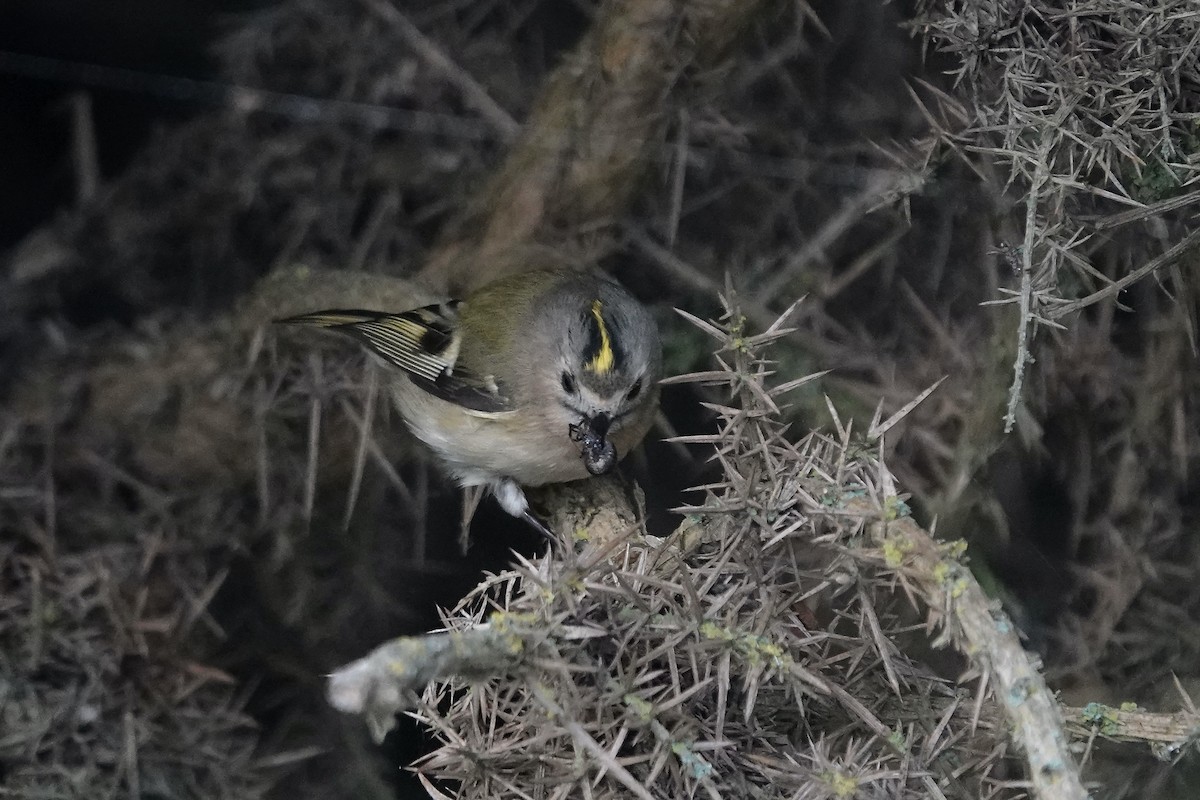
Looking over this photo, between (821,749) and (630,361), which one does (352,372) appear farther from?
(821,749)

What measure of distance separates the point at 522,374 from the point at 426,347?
0.74 ft

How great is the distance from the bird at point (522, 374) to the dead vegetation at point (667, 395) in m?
0.09

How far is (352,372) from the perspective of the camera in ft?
7.57

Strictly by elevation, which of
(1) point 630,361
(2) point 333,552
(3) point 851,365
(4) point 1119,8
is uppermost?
(4) point 1119,8

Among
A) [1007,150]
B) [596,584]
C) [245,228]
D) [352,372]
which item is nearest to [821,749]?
[596,584]

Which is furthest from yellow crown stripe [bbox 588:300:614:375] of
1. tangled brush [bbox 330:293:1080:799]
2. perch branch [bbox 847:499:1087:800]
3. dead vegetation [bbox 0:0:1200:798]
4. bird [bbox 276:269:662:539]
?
perch branch [bbox 847:499:1087:800]

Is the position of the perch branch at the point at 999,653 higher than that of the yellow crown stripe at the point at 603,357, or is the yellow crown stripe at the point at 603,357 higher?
the perch branch at the point at 999,653

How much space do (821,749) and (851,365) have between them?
1.35 meters

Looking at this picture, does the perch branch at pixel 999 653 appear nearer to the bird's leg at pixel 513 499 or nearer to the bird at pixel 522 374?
the bird at pixel 522 374

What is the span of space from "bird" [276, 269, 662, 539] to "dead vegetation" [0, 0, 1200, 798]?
93mm

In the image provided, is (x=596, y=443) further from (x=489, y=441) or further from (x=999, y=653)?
(x=999, y=653)

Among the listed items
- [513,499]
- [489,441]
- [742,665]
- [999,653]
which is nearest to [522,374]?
[489,441]

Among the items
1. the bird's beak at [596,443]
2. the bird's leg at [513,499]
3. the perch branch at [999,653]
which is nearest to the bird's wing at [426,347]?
the bird's leg at [513,499]

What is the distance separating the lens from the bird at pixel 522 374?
6.87 feet
